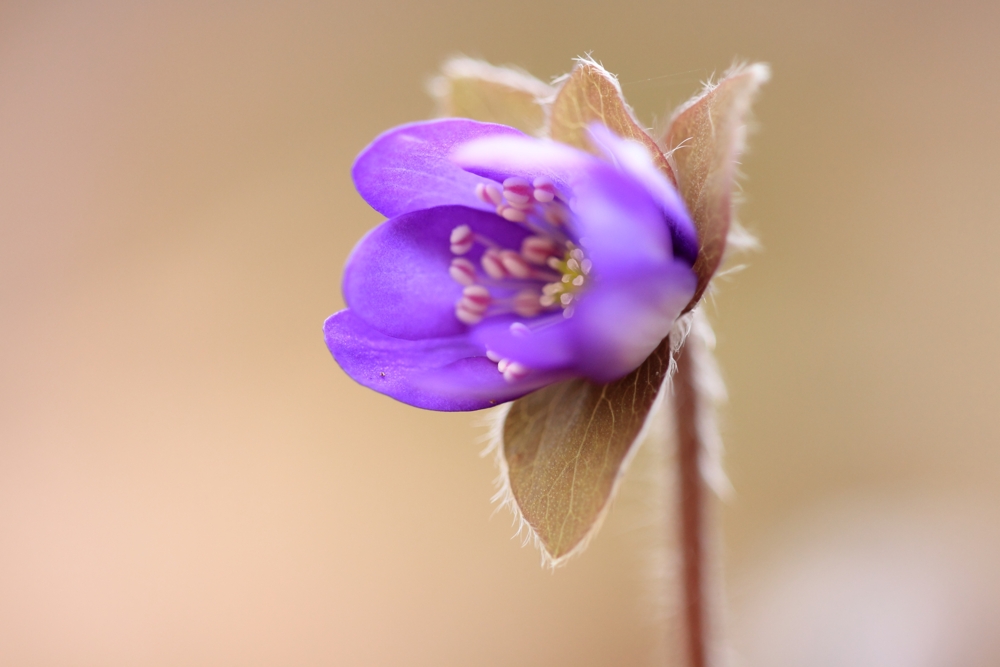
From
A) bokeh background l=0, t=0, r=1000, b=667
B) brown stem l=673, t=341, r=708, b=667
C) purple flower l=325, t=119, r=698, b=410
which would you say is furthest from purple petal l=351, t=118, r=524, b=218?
bokeh background l=0, t=0, r=1000, b=667

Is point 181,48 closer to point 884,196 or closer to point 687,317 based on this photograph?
point 884,196

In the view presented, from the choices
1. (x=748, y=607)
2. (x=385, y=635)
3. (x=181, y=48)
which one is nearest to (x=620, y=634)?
(x=748, y=607)

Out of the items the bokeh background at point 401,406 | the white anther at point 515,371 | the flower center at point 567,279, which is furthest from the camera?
the bokeh background at point 401,406

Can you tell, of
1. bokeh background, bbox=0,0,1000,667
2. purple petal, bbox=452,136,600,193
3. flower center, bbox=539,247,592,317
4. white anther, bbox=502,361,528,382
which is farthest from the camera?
bokeh background, bbox=0,0,1000,667

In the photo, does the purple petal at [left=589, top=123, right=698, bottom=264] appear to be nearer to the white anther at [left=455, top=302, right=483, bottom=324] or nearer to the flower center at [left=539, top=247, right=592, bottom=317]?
the flower center at [left=539, top=247, right=592, bottom=317]

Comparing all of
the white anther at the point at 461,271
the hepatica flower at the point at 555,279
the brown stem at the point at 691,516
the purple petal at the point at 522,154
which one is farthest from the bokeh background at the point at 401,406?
the purple petal at the point at 522,154

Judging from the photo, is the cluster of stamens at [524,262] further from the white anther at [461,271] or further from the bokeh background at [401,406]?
the bokeh background at [401,406]

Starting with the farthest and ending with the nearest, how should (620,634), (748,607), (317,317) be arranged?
(317,317)
(620,634)
(748,607)
